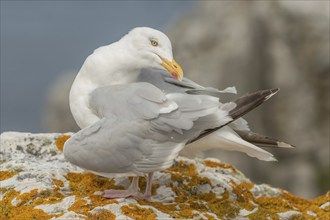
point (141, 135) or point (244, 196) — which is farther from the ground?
point (141, 135)

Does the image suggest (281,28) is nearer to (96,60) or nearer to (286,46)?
(286,46)

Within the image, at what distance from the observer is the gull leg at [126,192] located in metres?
6.32

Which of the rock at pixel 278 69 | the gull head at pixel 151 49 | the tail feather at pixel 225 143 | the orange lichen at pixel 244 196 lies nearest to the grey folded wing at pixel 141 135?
the tail feather at pixel 225 143

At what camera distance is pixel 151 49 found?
6598 mm

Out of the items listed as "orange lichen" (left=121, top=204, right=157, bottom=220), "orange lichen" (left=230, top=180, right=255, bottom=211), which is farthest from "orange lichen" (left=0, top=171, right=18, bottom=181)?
"orange lichen" (left=230, top=180, right=255, bottom=211)

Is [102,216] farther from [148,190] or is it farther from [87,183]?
[87,183]

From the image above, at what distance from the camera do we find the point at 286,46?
17.6 meters

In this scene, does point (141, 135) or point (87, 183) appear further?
point (87, 183)

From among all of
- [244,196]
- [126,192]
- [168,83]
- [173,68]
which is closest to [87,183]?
[126,192]

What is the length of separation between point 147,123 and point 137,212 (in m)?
0.82

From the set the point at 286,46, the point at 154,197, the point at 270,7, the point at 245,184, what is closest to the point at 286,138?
the point at 286,46

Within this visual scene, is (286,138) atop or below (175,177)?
below

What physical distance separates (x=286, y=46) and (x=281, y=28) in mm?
530

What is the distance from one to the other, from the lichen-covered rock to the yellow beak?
A: 4.19 feet
